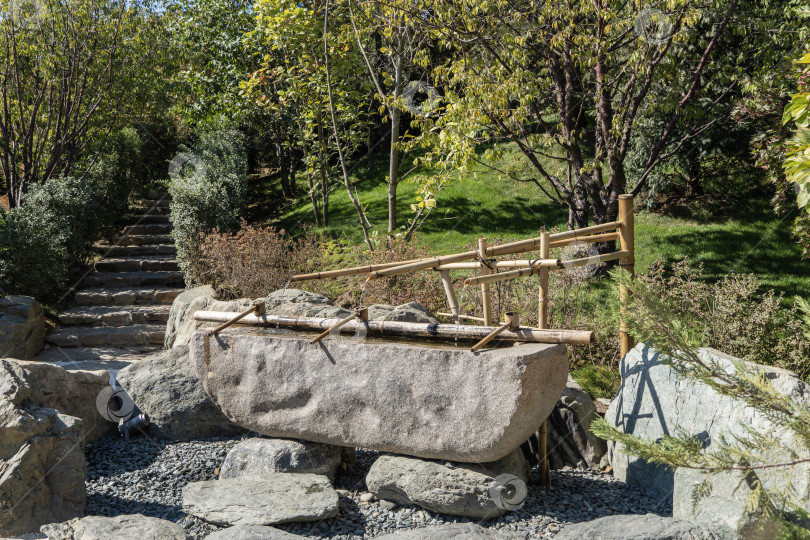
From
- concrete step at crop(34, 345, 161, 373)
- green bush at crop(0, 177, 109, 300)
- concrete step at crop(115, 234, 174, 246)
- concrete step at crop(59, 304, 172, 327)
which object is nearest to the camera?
concrete step at crop(34, 345, 161, 373)

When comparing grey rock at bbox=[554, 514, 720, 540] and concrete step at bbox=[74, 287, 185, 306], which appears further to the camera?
concrete step at bbox=[74, 287, 185, 306]

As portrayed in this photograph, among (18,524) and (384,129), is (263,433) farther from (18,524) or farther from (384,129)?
(384,129)

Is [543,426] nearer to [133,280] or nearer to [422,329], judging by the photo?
[422,329]

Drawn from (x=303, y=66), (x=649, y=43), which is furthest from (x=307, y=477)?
(x=303, y=66)

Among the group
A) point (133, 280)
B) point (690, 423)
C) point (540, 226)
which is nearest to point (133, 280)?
point (133, 280)

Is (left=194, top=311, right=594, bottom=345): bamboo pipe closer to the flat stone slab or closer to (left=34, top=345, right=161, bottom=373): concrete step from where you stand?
the flat stone slab

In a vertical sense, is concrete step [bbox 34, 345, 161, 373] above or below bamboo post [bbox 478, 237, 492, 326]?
below

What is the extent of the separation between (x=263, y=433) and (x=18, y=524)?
159cm

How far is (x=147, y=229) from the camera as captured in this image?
536 inches

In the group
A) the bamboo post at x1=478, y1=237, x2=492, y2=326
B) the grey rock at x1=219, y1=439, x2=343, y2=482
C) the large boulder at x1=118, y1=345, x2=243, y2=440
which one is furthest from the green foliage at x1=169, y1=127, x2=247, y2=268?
the bamboo post at x1=478, y1=237, x2=492, y2=326

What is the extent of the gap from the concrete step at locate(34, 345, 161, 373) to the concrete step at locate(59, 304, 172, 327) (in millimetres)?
672

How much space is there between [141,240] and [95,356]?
4.70m

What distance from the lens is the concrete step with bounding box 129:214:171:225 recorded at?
14.2 m

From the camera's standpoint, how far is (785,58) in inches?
304
